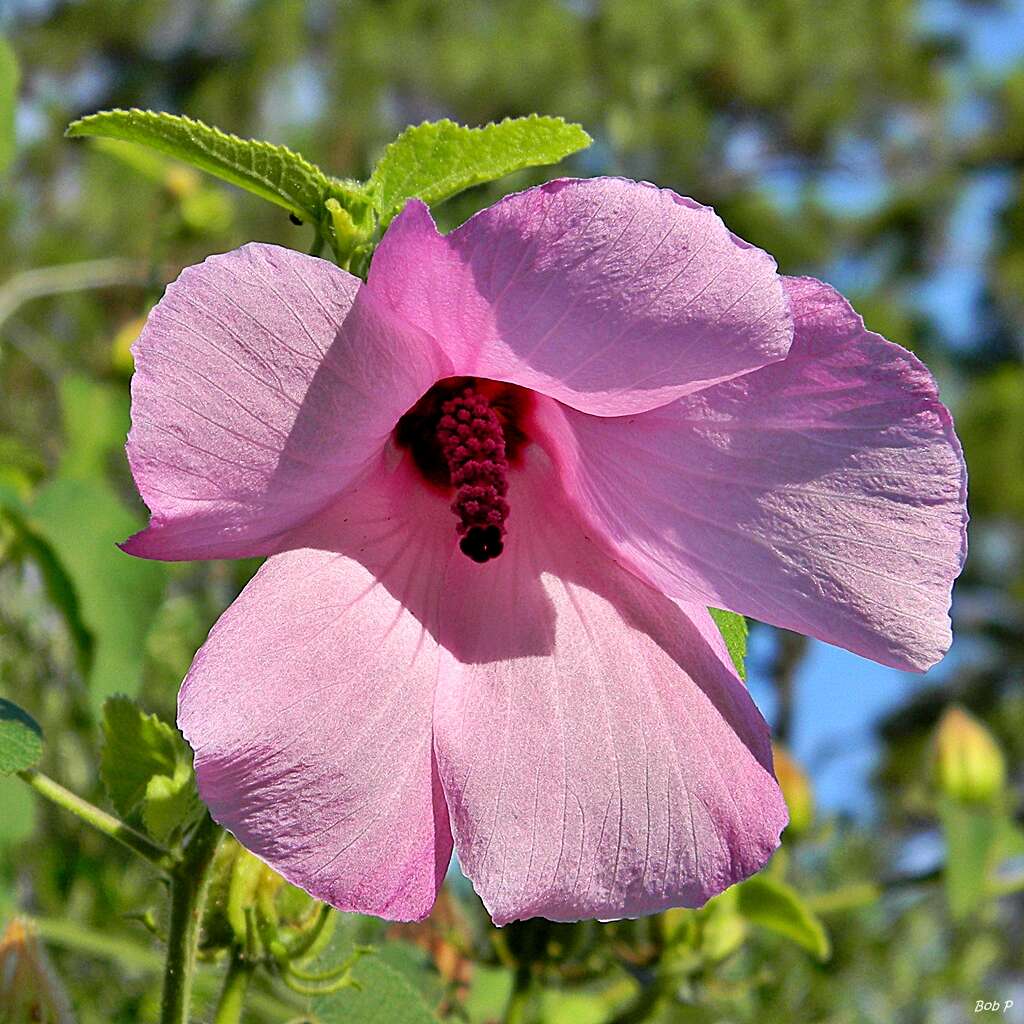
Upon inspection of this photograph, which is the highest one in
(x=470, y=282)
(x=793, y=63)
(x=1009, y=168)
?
(x=470, y=282)

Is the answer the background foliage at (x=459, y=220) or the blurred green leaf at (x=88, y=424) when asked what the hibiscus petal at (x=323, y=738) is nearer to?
the background foliage at (x=459, y=220)

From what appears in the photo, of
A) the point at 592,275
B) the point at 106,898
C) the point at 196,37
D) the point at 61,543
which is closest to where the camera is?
the point at 592,275

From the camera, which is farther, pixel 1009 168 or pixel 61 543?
pixel 1009 168

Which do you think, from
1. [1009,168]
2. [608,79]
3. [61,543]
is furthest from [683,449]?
[1009,168]

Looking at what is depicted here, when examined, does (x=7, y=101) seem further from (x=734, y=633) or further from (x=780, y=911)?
(x=780, y=911)

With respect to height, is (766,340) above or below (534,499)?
above

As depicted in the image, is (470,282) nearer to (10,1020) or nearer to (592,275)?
(592,275)

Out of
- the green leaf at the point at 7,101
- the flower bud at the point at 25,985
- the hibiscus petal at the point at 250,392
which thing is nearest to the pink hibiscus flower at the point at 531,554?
the hibiscus petal at the point at 250,392
